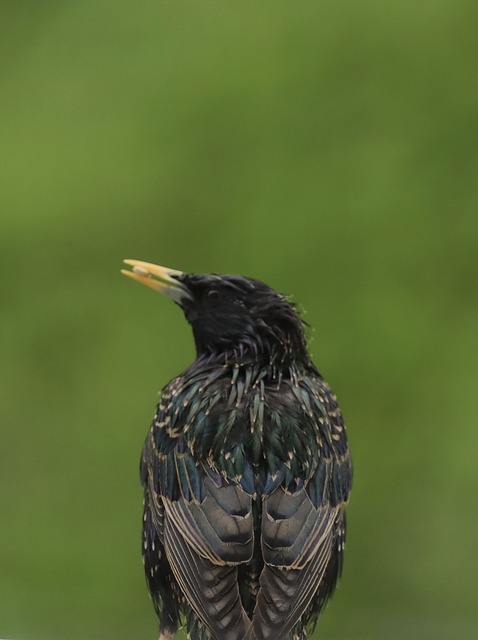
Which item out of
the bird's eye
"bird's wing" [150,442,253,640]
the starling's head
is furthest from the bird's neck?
"bird's wing" [150,442,253,640]

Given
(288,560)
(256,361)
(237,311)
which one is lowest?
(288,560)

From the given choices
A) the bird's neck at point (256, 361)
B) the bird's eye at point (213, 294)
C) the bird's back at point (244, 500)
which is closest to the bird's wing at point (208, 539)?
the bird's back at point (244, 500)

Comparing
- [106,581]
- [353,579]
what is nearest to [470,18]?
[353,579]

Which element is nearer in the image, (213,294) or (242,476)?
(242,476)

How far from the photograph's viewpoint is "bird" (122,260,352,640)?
249cm

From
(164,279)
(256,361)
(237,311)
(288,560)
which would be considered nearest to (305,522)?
(288,560)

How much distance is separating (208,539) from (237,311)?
574 mm

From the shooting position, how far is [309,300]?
4.85m

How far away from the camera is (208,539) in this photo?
253cm

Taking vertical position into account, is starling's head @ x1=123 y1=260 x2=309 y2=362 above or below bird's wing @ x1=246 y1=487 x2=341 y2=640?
above

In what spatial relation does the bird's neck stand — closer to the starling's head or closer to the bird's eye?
the starling's head

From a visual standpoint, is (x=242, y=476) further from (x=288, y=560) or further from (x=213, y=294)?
(x=213, y=294)

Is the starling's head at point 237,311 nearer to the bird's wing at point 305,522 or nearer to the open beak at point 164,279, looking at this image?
the open beak at point 164,279

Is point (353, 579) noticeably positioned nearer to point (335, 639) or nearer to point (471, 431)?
point (335, 639)
